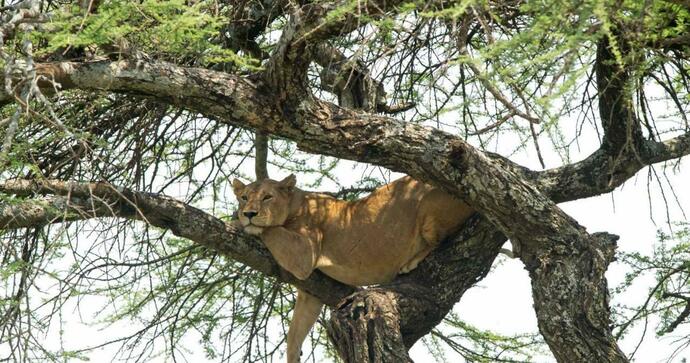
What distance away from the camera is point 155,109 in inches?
334

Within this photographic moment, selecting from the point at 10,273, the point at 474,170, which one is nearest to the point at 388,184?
the point at 474,170

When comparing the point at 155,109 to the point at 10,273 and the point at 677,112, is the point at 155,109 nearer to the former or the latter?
the point at 10,273

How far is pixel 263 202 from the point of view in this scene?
8.58m

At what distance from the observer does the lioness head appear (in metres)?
8.25

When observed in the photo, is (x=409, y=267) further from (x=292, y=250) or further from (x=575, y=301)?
(x=575, y=301)

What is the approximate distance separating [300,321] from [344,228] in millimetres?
723

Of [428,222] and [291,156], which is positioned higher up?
[291,156]

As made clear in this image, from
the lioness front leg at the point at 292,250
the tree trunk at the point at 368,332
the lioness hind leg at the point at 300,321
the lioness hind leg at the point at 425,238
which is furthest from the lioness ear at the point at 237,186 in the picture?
the tree trunk at the point at 368,332

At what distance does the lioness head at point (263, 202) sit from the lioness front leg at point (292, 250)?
10cm

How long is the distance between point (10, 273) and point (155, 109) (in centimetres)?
212

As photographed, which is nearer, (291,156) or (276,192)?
(276,192)

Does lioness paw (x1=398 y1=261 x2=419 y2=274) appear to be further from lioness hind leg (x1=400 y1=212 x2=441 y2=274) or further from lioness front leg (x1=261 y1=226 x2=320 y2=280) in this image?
lioness front leg (x1=261 y1=226 x2=320 y2=280)

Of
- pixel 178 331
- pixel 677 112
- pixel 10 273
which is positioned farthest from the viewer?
pixel 178 331

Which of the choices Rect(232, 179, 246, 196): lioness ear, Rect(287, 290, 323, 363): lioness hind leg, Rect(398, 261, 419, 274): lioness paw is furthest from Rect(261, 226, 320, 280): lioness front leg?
Rect(232, 179, 246, 196): lioness ear
